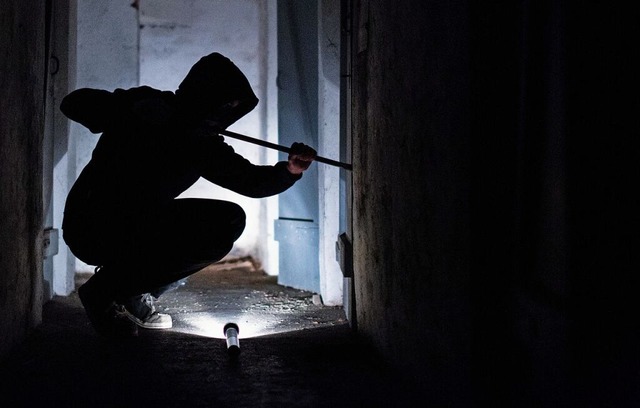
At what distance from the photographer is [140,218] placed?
3.71 metres

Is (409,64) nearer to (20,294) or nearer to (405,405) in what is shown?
(405,405)

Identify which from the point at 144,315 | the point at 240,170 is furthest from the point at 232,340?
the point at 240,170

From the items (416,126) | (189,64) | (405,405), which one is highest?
(189,64)

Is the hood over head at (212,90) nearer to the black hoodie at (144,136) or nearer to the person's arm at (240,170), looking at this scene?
the black hoodie at (144,136)

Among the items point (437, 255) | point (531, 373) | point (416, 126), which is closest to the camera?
point (531, 373)

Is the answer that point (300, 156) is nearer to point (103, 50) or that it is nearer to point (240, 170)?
point (240, 170)

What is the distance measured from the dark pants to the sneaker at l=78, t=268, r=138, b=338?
0.04 meters

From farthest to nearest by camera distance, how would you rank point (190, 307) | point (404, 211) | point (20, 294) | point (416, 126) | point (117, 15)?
point (117, 15) → point (190, 307) → point (20, 294) → point (404, 211) → point (416, 126)

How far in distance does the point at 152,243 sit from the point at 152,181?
0.31m

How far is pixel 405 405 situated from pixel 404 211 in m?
0.71

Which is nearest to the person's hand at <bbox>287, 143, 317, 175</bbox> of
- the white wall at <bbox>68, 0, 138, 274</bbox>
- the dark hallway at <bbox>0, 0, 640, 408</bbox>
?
the dark hallway at <bbox>0, 0, 640, 408</bbox>

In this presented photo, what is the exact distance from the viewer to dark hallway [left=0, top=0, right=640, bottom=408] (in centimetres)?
173

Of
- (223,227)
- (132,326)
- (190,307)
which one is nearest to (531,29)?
(223,227)

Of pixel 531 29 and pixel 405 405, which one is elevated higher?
pixel 531 29
